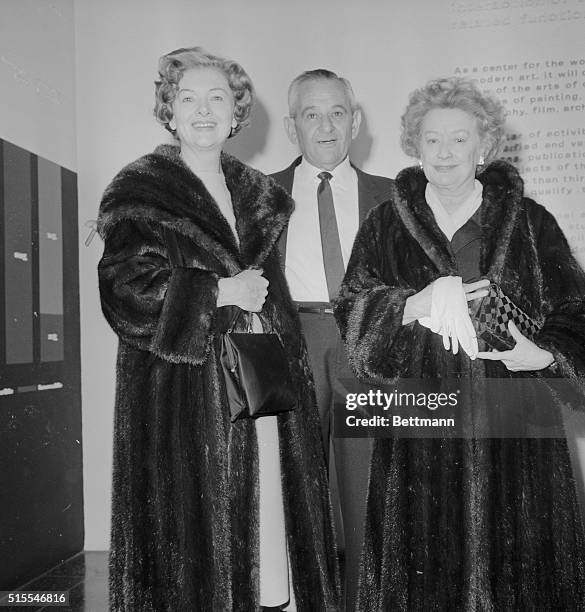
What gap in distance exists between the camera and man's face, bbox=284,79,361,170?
2.16 metres

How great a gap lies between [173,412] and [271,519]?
0.36 meters

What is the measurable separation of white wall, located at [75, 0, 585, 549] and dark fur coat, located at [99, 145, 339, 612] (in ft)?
2.46

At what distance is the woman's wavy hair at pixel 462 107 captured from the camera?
5.94 ft

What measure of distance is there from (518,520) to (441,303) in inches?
20.8

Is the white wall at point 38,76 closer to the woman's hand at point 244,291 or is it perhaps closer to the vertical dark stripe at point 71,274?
the vertical dark stripe at point 71,274

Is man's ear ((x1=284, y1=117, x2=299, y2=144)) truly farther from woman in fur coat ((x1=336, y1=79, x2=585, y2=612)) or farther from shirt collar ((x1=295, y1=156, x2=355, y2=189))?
woman in fur coat ((x1=336, y1=79, x2=585, y2=612))

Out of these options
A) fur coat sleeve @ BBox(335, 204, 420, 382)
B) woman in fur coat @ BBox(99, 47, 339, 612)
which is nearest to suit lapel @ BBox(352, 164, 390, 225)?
fur coat sleeve @ BBox(335, 204, 420, 382)

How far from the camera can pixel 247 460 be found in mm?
1815

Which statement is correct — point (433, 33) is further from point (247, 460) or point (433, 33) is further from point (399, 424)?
point (247, 460)

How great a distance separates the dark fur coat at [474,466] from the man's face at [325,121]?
398 millimetres

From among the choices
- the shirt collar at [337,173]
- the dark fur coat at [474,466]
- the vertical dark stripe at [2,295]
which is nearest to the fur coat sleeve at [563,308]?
the dark fur coat at [474,466]

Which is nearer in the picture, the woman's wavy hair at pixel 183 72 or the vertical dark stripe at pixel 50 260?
the woman's wavy hair at pixel 183 72

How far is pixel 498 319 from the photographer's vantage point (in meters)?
1.73

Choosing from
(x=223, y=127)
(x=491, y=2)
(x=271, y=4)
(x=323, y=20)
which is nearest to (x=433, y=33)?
(x=491, y=2)
